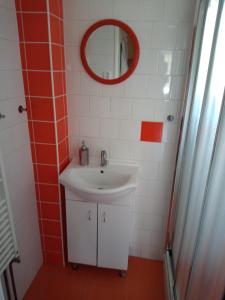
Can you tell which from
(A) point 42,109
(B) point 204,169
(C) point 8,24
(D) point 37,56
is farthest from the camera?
(A) point 42,109

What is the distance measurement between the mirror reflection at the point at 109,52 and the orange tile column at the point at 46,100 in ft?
0.74

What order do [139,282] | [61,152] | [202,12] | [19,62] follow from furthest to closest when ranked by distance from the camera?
[139,282], [61,152], [19,62], [202,12]

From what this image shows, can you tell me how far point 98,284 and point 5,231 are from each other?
965 millimetres

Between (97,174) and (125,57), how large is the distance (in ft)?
2.95

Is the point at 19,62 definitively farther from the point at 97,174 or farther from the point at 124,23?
the point at 97,174

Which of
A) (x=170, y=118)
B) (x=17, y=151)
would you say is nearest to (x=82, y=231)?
(x=17, y=151)

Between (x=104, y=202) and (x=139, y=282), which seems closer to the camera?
(x=104, y=202)

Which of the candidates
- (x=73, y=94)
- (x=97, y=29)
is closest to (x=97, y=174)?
(x=73, y=94)

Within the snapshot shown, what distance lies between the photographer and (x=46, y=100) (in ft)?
4.95

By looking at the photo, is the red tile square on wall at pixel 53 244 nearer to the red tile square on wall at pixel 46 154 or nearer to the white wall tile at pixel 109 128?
the red tile square on wall at pixel 46 154

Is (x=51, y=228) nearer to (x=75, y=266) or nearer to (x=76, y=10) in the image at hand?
(x=75, y=266)

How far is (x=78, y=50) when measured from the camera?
5.24ft

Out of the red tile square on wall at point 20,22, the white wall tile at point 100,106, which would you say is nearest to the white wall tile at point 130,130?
the white wall tile at point 100,106

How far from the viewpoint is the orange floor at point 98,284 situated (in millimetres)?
1734
